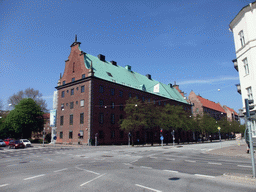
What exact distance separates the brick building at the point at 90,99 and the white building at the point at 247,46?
93.0ft

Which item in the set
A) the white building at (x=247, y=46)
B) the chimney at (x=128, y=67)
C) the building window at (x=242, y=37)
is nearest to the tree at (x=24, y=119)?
the chimney at (x=128, y=67)

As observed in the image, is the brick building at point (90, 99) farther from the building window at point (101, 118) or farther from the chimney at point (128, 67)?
the chimney at point (128, 67)

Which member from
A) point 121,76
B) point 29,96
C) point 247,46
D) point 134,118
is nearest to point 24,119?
point 29,96

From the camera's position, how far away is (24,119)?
58.6m

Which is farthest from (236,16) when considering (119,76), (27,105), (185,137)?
(185,137)

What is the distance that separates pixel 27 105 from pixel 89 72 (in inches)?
1020

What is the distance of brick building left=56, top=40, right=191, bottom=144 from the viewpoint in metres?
44.3

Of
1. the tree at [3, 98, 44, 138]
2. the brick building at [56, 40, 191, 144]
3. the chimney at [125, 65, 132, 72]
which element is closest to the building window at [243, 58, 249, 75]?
the brick building at [56, 40, 191, 144]

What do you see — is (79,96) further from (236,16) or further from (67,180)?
(67,180)

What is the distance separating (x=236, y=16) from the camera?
22.4 m

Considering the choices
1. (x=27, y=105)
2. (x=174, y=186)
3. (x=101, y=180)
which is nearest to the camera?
(x=174, y=186)

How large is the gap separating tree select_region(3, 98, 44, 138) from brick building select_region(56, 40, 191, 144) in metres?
12.9

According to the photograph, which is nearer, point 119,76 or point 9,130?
point 119,76

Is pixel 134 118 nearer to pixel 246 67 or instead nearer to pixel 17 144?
pixel 17 144
